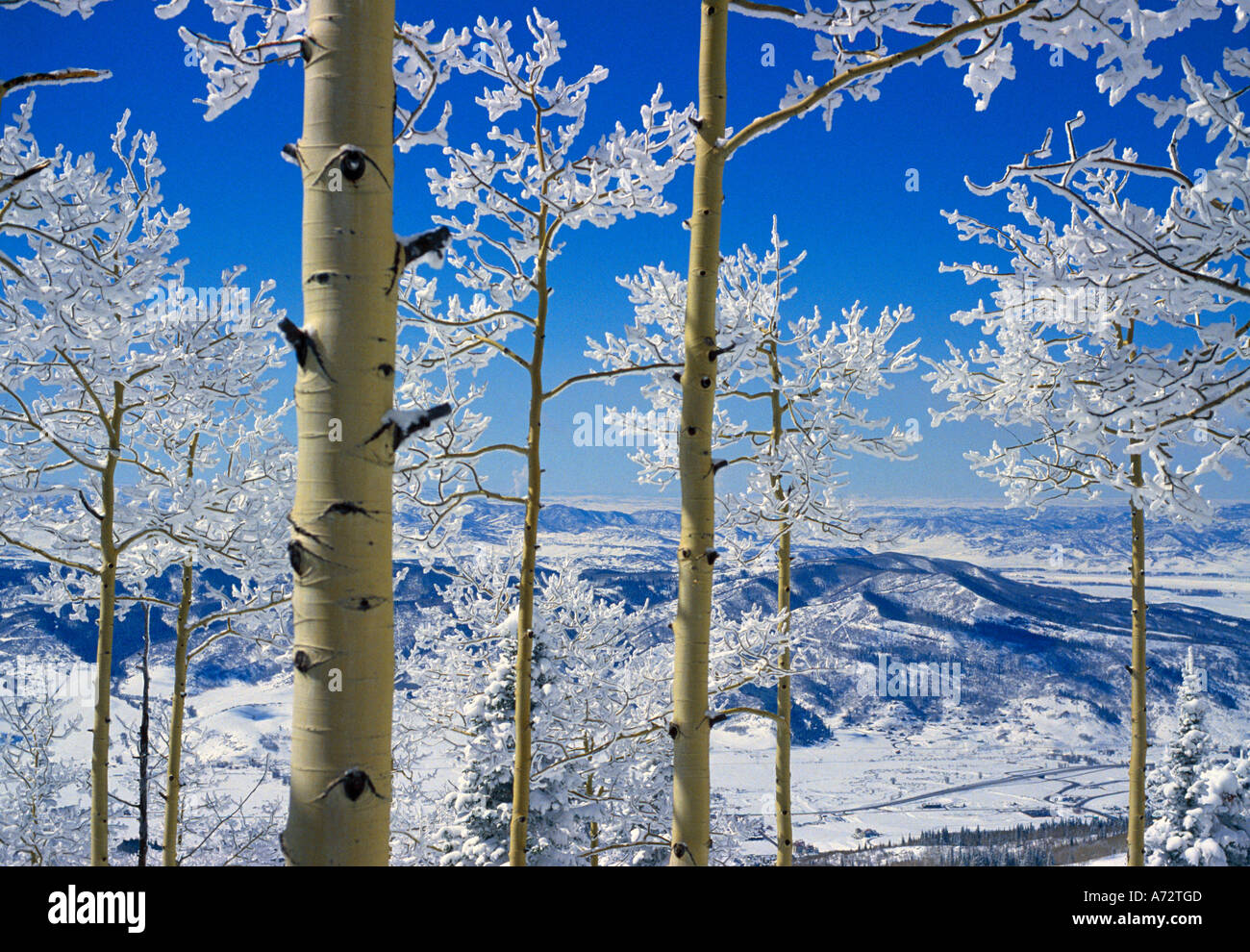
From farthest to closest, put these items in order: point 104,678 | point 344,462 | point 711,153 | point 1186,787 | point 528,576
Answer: point 1186,787
point 104,678
point 528,576
point 711,153
point 344,462

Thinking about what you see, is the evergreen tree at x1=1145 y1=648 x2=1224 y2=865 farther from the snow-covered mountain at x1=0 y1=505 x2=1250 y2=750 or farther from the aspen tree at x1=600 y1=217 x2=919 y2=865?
the snow-covered mountain at x1=0 y1=505 x2=1250 y2=750

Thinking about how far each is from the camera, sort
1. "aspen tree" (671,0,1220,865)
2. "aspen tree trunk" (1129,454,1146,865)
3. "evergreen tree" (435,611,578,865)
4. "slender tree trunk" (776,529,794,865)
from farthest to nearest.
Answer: "evergreen tree" (435,611,578,865) < "slender tree trunk" (776,529,794,865) < "aspen tree trunk" (1129,454,1146,865) < "aspen tree" (671,0,1220,865)

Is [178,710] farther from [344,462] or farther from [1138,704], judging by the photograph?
[1138,704]

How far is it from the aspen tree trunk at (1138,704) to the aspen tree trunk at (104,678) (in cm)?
863

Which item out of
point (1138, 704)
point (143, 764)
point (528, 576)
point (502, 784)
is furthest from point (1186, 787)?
point (143, 764)

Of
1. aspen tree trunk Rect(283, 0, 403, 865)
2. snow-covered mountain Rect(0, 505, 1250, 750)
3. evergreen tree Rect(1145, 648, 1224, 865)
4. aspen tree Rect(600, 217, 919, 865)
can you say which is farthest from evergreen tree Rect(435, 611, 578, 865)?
snow-covered mountain Rect(0, 505, 1250, 750)

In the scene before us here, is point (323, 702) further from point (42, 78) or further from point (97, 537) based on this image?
point (97, 537)

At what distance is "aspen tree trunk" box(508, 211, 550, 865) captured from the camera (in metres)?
4.79

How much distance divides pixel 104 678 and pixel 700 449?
556cm

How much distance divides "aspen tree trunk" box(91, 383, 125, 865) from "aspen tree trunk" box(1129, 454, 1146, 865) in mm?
8627

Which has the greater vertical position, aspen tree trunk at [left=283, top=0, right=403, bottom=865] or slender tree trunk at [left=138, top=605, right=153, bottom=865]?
aspen tree trunk at [left=283, top=0, right=403, bottom=865]

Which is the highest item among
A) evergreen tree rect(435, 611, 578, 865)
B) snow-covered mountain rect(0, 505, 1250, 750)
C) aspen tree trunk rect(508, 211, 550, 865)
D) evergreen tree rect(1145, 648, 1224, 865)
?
aspen tree trunk rect(508, 211, 550, 865)

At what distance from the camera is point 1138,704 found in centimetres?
634

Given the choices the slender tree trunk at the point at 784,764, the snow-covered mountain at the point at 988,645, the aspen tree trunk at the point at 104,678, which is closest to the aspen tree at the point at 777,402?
the slender tree trunk at the point at 784,764
